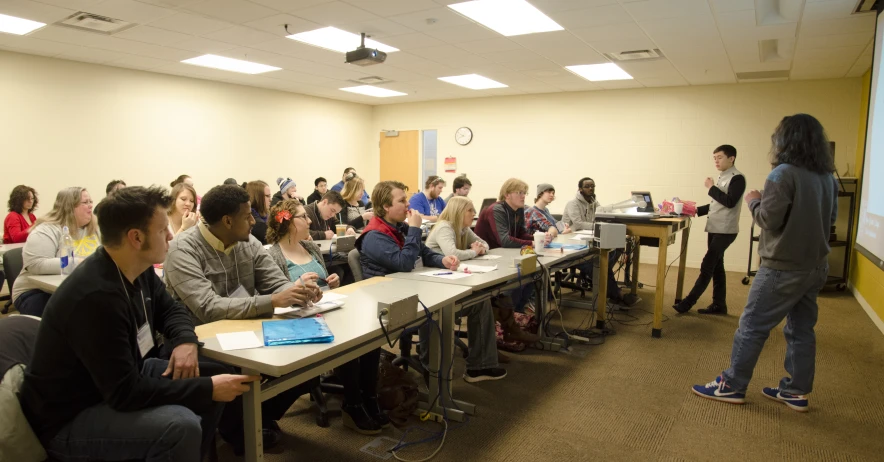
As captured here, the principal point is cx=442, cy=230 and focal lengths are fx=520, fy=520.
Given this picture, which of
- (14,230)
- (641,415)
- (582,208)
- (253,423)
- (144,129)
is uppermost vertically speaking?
(144,129)

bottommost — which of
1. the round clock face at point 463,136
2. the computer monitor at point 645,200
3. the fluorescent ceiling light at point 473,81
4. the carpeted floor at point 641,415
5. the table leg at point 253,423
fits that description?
the carpeted floor at point 641,415

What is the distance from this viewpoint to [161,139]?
6801 millimetres

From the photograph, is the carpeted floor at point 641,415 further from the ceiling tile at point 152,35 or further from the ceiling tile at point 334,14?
the ceiling tile at point 152,35

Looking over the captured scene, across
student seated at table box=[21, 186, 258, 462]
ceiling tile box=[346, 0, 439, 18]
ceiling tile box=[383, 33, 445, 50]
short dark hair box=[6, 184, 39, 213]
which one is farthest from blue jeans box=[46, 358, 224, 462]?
short dark hair box=[6, 184, 39, 213]

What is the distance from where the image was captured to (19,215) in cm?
491

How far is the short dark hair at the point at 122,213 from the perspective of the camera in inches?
59.3

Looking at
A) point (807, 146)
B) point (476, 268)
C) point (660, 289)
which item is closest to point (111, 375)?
point (476, 268)

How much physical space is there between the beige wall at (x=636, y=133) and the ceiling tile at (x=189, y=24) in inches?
199

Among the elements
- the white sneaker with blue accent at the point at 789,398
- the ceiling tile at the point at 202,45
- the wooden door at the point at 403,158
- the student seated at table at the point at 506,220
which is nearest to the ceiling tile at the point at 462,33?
the student seated at table at the point at 506,220

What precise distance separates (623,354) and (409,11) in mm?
3097

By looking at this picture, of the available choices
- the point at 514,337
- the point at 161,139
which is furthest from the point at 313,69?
the point at 514,337

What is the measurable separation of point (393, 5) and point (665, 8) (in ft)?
6.84

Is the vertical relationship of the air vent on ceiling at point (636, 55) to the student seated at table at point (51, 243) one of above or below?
above

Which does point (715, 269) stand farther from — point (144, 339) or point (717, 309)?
point (144, 339)
